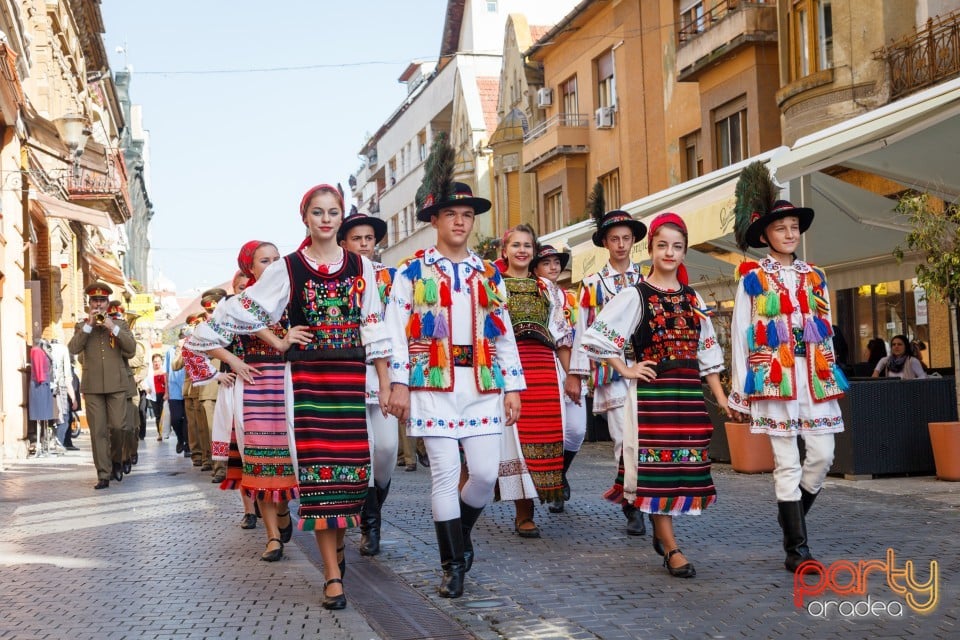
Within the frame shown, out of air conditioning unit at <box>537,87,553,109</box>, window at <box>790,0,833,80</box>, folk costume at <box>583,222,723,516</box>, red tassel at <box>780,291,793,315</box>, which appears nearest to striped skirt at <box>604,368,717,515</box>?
folk costume at <box>583,222,723,516</box>

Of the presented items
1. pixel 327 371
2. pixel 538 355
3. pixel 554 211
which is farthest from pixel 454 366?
pixel 554 211

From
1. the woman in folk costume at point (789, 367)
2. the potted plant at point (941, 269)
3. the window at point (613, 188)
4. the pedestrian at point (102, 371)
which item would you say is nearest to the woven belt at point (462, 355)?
the woman in folk costume at point (789, 367)

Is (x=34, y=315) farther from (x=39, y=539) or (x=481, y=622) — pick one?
(x=481, y=622)

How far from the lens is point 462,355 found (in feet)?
21.5

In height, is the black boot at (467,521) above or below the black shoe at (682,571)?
above

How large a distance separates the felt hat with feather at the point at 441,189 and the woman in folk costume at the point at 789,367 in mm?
1618

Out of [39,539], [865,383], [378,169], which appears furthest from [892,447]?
[378,169]

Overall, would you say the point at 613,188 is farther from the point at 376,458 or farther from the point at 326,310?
the point at 326,310

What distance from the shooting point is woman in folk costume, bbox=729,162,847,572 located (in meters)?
6.87

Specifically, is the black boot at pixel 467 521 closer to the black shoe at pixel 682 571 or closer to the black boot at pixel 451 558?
the black boot at pixel 451 558

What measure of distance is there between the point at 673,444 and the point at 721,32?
18.0 m

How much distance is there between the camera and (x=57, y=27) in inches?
1225

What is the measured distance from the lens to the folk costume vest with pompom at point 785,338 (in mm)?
6898

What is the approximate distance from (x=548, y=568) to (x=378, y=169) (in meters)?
65.2
